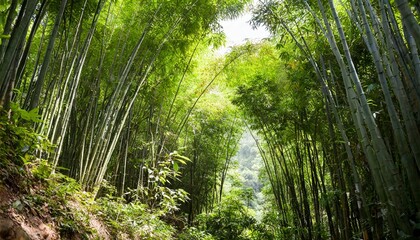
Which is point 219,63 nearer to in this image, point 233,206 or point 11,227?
point 233,206

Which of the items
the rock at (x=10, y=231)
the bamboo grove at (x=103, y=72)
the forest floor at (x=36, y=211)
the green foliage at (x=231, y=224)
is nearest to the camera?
the rock at (x=10, y=231)

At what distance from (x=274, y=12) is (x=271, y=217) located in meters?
3.71

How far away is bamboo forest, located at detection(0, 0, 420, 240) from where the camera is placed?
1.92 m

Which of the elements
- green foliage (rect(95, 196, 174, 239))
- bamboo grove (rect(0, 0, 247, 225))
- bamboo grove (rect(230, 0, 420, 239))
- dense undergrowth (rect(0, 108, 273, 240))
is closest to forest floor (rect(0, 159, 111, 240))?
dense undergrowth (rect(0, 108, 273, 240))

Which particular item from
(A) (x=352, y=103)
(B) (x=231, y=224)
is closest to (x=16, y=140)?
(A) (x=352, y=103)

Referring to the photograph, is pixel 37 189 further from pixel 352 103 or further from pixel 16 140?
pixel 352 103

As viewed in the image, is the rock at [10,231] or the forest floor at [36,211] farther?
the forest floor at [36,211]

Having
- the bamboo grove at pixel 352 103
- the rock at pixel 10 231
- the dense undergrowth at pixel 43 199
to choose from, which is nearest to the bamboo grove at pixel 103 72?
the dense undergrowth at pixel 43 199

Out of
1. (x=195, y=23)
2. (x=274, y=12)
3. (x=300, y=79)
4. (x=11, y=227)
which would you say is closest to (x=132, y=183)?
(x=195, y=23)

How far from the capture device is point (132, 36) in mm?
4332

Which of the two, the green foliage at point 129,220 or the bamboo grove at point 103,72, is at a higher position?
the bamboo grove at point 103,72

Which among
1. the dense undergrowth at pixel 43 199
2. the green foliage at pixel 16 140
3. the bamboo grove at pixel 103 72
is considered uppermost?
the bamboo grove at pixel 103 72

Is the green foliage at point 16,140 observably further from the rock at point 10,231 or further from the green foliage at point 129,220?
the green foliage at point 129,220

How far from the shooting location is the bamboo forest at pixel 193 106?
192cm
